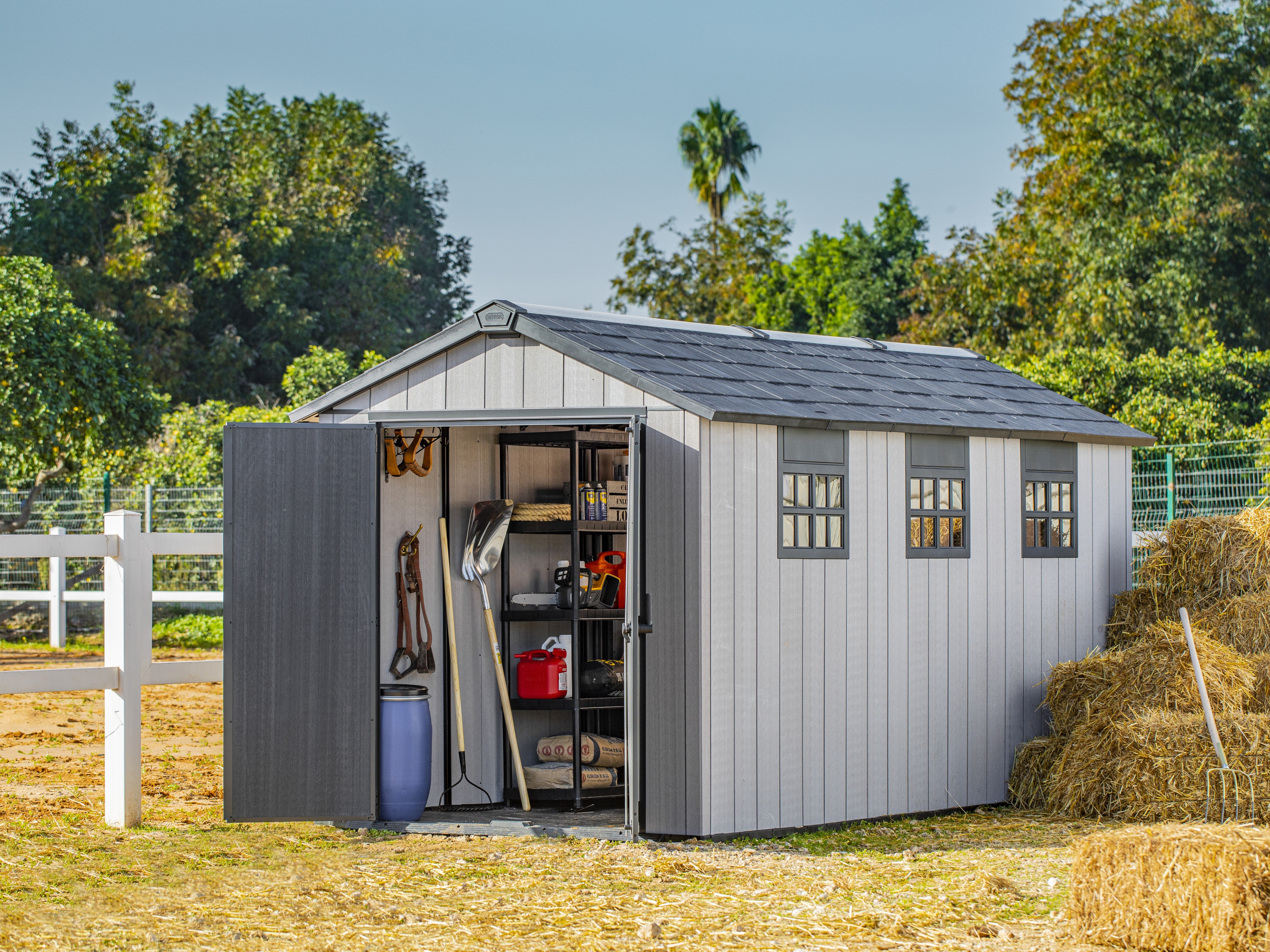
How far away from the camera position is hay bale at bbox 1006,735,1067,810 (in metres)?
8.48

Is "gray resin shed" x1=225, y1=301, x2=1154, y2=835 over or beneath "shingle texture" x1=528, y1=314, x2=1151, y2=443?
beneath

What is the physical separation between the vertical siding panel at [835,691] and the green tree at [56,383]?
10243 millimetres

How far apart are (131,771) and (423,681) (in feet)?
5.36

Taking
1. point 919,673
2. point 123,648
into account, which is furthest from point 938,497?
point 123,648

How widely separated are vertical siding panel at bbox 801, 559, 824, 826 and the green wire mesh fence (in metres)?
10.0

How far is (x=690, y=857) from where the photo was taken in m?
6.52

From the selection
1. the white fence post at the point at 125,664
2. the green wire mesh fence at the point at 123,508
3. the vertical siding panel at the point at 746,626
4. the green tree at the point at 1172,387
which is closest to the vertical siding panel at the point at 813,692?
the vertical siding panel at the point at 746,626

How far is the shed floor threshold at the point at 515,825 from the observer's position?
7148mm

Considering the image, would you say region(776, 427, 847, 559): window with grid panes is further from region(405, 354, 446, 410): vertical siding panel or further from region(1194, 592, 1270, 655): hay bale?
region(1194, 592, 1270, 655): hay bale

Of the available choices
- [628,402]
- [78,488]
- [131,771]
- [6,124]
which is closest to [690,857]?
[628,402]

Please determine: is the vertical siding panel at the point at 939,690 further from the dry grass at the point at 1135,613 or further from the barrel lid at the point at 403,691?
the barrel lid at the point at 403,691

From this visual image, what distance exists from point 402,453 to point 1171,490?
6636 mm

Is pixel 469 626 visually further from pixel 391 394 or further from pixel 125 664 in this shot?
pixel 125 664

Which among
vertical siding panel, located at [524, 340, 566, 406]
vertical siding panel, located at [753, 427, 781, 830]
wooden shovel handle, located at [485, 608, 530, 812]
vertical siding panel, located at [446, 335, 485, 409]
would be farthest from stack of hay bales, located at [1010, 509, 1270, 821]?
vertical siding panel, located at [446, 335, 485, 409]
